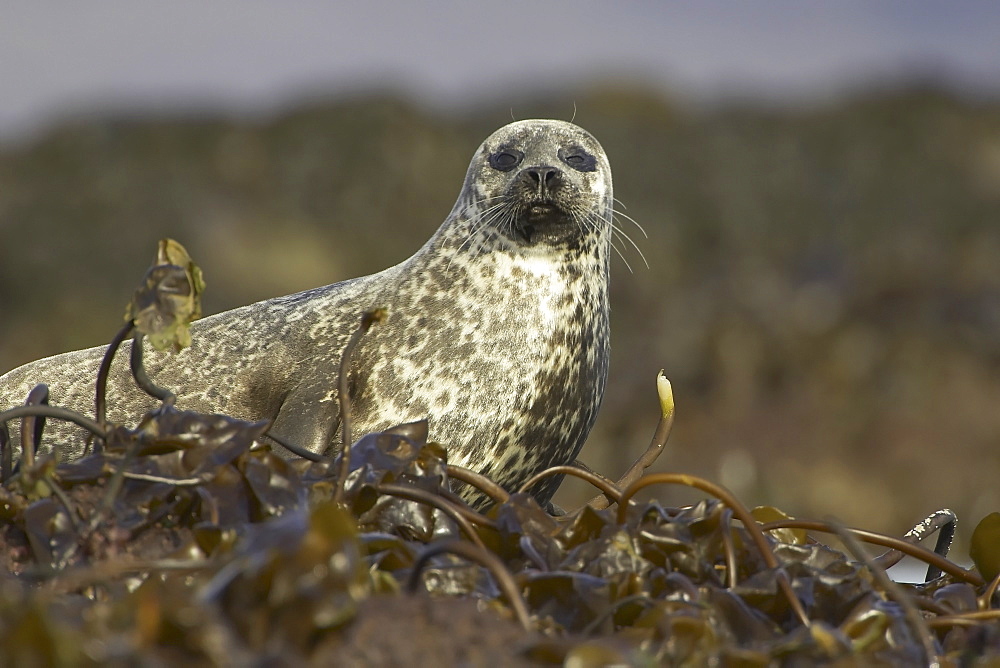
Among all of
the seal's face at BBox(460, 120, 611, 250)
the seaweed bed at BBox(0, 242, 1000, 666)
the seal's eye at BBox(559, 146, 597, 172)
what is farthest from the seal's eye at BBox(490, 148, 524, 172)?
the seaweed bed at BBox(0, 242, 1000, 666)

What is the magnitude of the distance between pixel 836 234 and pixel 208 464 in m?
40.5

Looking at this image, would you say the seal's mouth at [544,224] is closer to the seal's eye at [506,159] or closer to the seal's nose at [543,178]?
the seal's nose at [543,178]

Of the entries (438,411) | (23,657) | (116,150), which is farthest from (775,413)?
(116,150)

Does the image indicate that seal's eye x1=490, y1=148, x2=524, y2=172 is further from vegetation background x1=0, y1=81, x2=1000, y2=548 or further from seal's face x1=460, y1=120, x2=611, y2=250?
vegetation background x1=0, y1=81, x2=1000, y2=548

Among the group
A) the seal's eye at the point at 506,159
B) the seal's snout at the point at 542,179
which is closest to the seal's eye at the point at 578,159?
the seal's eye at the point at 506,159

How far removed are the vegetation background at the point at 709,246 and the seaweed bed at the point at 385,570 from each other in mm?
8800

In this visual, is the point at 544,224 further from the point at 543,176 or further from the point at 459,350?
the point at 459,350

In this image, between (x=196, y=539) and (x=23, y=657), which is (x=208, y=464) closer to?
(x=196, y=539)

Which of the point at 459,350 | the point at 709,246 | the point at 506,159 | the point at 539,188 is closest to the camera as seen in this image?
the point at 459,350

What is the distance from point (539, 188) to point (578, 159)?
0.46 m

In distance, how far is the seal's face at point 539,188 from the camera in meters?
3.96

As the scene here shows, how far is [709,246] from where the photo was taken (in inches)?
1542

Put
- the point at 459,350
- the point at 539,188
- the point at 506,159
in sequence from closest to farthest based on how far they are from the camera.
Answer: the point at 459,350 < the point at 539,188 < the point at 506,159

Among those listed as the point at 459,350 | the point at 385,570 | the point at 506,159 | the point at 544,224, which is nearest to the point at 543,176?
the point at 544,224
